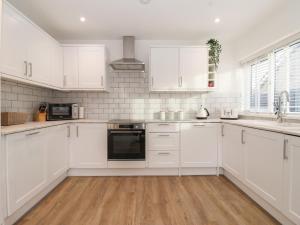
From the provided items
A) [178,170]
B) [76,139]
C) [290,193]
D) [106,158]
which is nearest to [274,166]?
[290,193]

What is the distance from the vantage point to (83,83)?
3.29m

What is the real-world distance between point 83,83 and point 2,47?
1.49 metres

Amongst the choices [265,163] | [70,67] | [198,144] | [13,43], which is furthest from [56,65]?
[265,163]

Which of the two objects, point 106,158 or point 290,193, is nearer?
point 290,193

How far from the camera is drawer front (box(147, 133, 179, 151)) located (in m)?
3.06

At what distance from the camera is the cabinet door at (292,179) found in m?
1.51

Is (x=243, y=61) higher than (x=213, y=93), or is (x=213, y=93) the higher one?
(x=243, y=61)

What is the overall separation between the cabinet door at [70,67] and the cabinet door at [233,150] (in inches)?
104

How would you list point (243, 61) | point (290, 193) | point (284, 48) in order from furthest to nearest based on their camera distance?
point (243, 61)
point (284, 48)
point (290, 193)

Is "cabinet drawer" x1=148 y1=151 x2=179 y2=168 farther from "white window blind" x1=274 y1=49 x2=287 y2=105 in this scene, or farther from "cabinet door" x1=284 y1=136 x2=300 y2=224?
"white window blind" x1=274 y1=49 x2=287 y2=105

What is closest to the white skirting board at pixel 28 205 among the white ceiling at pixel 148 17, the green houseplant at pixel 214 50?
the white ceiling at pixel 148 17

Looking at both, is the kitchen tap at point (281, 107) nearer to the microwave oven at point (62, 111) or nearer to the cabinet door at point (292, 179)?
the cabinet door at point (292, 179)

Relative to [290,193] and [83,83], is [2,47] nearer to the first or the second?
[83,83]

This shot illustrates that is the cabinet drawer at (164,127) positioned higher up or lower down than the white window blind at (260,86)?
lower down
